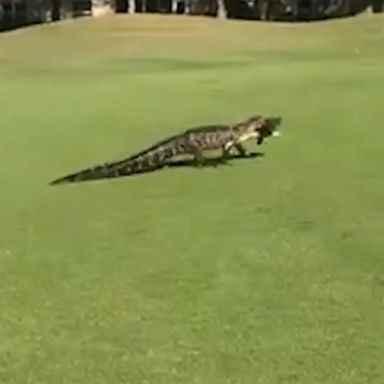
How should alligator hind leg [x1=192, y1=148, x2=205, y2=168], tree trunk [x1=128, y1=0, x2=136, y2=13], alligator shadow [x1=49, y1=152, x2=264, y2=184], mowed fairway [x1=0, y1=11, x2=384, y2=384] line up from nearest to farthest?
1. mowed fairway [x1=0, y1=11, x2=384, y2=384]
2. alligator shadow [x1=49, y1=152, x2=264, y2=184]
3. alligator hind leg [x1=192, y1=148, x2=205, y2=168]
4. tree trunk [x1=128, y1=0, x2=136, y2=13]

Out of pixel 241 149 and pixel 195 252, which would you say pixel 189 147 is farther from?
pixel 195 252

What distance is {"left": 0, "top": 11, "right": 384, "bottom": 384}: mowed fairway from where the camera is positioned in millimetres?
3232

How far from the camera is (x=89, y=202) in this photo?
5.14 metres

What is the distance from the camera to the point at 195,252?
4246 mm

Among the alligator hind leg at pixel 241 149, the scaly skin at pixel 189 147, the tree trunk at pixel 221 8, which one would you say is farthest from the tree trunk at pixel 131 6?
the alligator hind leg at pixel 241 149

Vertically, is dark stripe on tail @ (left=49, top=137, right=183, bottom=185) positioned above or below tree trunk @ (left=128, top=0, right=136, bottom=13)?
above

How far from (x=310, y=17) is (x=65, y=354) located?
24740mm

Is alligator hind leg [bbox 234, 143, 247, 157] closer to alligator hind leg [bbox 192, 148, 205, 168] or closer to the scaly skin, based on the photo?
the scaly skin

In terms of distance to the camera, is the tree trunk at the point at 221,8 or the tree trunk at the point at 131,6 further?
the tree trunk at the point at 131,6

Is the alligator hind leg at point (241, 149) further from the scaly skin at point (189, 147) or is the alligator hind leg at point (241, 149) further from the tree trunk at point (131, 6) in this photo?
the tree trunk at point (131, 6)

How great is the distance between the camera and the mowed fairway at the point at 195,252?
323 cm

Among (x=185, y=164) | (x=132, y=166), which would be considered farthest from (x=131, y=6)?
(x=132, y=166)

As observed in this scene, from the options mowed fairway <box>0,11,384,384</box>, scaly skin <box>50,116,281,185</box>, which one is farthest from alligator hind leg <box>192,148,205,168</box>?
mowed fairway <box>0,11,384,384</box>

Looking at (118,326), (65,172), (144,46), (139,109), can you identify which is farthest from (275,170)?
(144,46)
